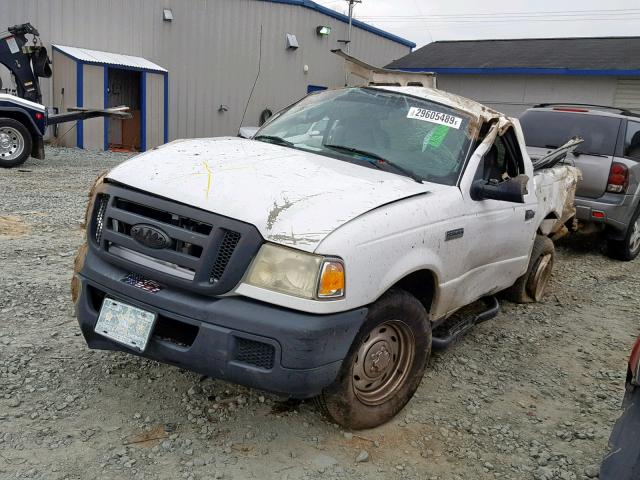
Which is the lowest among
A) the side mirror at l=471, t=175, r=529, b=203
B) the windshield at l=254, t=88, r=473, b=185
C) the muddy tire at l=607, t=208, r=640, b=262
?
the muddy tire at l=607, t=208, r=640, b=262

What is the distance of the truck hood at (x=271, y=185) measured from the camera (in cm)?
274

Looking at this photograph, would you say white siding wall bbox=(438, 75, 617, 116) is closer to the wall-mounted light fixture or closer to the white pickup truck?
the wall-mounted light fixture

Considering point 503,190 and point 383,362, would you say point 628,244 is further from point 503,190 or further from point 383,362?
point 383,362

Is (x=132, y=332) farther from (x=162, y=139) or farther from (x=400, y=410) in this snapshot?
(x=162, y=139)

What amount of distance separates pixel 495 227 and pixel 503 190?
1.51 ft

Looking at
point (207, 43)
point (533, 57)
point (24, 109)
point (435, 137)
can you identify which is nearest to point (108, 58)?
point (207, 43)

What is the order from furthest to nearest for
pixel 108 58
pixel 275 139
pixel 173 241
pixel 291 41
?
pixel 291 41 → pixel 108 58 → pixel 275 139 → pixel 173 241

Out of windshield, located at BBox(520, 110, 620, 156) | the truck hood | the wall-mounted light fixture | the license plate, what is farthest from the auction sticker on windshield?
the wall-mounted light fixture

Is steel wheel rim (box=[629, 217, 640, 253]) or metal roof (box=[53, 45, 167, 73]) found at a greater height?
metal roof (box=[53, 45, 167, 73])

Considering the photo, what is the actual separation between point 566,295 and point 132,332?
472 cm

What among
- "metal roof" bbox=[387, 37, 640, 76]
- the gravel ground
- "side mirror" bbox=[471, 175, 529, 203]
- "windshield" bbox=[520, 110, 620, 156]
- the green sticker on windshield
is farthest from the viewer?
"metal roof" bbox=[387, 37, 640, 76]

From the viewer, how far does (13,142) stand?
36.3 feet

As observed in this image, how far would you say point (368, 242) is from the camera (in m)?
2.82

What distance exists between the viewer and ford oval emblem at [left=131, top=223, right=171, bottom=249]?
283 centimetres
